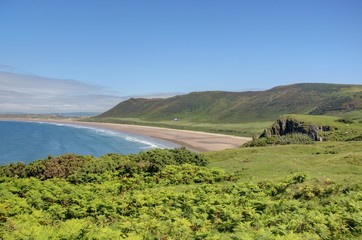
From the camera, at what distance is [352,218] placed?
525 inches

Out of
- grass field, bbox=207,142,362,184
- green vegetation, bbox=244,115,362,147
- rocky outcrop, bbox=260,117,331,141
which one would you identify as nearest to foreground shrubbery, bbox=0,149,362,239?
grass field, bbox=207,142,362,184

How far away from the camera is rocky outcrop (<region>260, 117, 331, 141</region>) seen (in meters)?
77.3

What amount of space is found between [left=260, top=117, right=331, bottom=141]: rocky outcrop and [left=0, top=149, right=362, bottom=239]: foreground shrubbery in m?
55.6

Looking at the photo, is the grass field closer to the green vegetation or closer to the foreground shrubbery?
the foreground shrubbery

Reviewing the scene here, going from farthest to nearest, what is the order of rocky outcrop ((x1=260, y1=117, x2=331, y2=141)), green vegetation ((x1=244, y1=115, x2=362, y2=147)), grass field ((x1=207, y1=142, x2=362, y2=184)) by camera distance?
1. rocky outcrop ((x1=260, y1=117, x2=331, y2=141))
2. green vegetation ((x1=244, y1=115, x2=362, y2=147))
3. grass field ((x1=207, y1=142, x2=362, y2=184))

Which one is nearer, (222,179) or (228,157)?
(222,179)

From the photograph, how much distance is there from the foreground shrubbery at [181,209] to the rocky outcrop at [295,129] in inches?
2189

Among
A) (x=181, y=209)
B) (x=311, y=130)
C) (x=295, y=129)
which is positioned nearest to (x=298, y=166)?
(x=181, y=209)

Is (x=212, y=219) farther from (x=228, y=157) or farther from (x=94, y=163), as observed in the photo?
(x=228, y=157)

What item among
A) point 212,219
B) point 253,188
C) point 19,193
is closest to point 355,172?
point 253,188

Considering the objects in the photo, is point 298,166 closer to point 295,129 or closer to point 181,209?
point 181,209

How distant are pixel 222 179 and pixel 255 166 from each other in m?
5.78

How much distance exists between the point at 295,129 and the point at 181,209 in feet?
→ 237

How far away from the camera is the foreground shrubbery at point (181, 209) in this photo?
1273 centimetres
